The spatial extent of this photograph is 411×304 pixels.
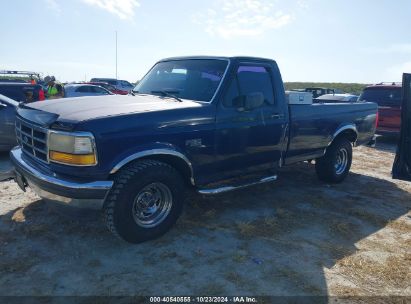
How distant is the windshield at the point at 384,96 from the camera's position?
1148 cm

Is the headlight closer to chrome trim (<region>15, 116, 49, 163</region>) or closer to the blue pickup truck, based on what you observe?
the blue pickup truck

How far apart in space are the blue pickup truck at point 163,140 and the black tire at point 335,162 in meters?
0.83

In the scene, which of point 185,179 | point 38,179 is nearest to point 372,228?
point 185,179

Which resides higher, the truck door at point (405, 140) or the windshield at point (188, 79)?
the windshield at point (188, 79)

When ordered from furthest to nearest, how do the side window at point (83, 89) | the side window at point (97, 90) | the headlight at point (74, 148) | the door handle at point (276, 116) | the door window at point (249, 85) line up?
the side window at point (97, 90) < the side window at point (83, 89) < the door handle at point (276, 116) < the door window at point (249, 85) < the headlight at point (74, 148)

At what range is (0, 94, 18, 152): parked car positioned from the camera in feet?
24.8

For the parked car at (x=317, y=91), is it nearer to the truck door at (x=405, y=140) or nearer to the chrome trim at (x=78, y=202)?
the truck door at (x=405, y=140)

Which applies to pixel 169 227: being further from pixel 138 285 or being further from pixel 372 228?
pixel 372 228

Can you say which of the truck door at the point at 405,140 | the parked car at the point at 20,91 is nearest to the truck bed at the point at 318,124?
the truck door at the point at 405,140

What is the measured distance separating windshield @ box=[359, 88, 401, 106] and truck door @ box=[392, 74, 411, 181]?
6.07m

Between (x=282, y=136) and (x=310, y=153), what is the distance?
102 centimetres

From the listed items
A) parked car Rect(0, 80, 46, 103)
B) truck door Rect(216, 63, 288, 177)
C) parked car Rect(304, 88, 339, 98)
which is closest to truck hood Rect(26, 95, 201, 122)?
truck door Rect(216, 63, 288, 177)

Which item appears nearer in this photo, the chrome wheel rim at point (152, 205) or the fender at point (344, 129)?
the chrome wheel rim at point (152, 205)

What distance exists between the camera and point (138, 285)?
3.27 m
